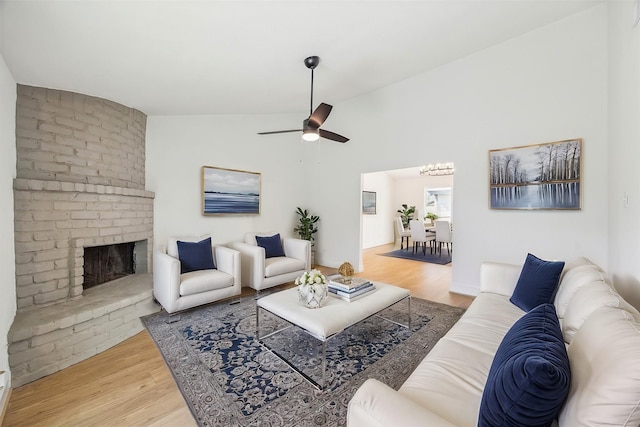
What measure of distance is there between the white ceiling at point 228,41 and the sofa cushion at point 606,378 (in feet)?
8.64

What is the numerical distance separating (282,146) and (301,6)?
3.09m

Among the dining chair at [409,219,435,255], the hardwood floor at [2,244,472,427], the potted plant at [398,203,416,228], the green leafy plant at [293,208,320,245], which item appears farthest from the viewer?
the potted plant at [398,203,416,228]

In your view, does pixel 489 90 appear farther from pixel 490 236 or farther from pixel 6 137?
pixel 6 137

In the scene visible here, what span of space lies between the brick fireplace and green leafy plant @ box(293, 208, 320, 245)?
109 inches

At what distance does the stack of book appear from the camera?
94.2 inches

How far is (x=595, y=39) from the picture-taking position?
2783mm

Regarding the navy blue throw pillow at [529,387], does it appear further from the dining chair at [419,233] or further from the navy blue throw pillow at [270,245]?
the dining chair at [419,233]

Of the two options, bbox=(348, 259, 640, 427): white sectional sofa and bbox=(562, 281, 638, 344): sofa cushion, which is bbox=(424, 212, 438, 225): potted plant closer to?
bbox=(348, 259, 640, 427): white sectional sofa

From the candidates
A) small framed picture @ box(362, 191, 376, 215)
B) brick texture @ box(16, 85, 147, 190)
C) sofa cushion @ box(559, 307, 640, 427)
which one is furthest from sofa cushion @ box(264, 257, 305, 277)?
small framed picture @ box(362, 191, 376, 215)

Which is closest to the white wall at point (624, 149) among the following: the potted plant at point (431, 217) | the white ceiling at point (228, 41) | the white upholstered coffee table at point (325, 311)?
the white ceiling at point (228, 41)

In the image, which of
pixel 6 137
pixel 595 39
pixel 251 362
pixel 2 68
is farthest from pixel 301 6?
pixel 595 39

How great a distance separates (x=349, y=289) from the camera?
240cm

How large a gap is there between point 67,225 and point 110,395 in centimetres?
176

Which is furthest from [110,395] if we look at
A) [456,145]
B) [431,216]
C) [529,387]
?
[431,216]
